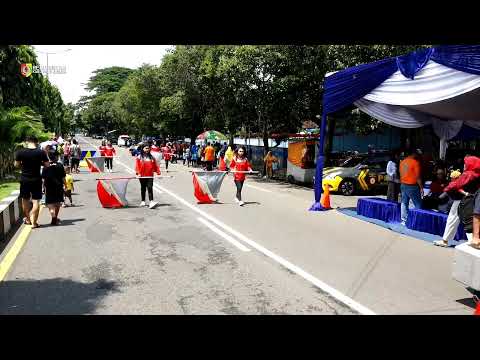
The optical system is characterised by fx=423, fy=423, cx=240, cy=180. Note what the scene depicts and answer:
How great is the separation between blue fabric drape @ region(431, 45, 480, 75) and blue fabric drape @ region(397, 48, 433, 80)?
0.86 feet

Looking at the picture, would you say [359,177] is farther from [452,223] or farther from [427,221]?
[452,223]

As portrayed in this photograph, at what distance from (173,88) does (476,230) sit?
30328 millimetres

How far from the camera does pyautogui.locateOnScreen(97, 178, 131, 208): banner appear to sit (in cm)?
1135

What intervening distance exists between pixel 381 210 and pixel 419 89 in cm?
296

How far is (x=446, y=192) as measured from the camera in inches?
302

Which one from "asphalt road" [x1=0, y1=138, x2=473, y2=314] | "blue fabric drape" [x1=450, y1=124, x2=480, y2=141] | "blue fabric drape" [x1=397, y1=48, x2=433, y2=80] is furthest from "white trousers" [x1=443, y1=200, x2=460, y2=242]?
"blue fabric drape" [x1=450, y1=124, x2=480, y2=141]

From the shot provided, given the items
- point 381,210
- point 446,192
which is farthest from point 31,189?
point 446,192

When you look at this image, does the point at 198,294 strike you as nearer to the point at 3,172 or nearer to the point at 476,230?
the point at 476,230

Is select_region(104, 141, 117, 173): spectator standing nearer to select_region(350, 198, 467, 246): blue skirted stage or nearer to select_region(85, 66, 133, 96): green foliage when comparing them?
select_region(350, 198, 467, 246): blue skirted stage

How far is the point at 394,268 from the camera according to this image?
6461 mm

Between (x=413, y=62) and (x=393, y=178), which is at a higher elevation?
(x=413, y=62)

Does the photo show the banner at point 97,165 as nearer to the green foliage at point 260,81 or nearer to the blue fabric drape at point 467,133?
the green foliage at point 260,81

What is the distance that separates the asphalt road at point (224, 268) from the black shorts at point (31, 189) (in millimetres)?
758
